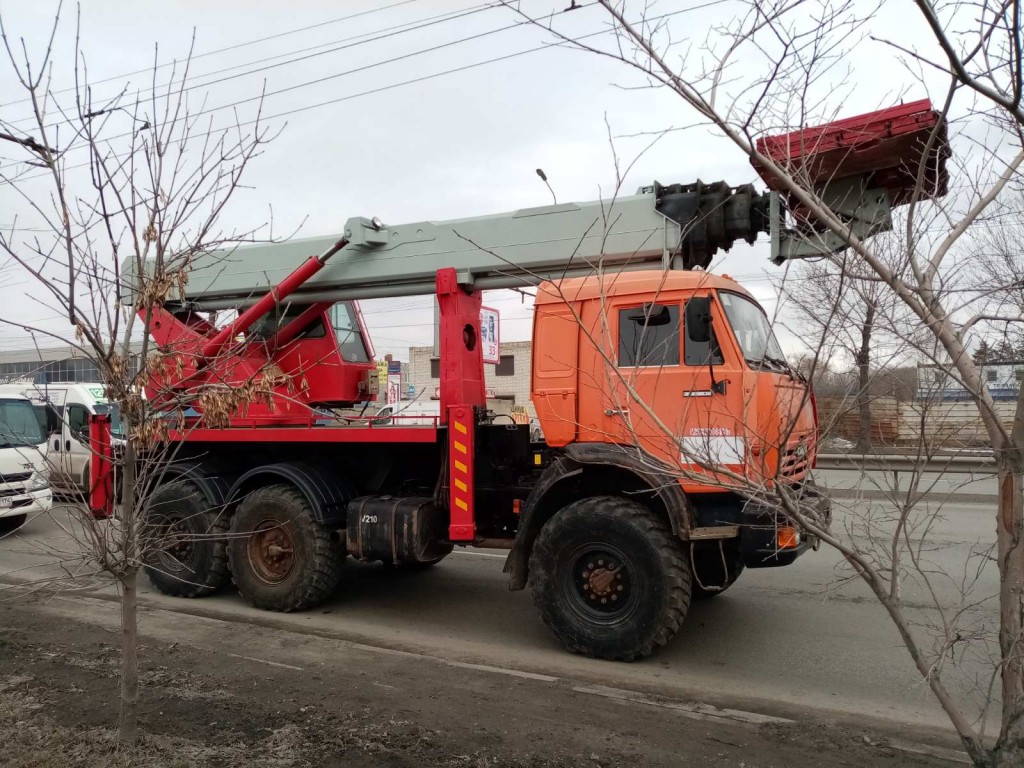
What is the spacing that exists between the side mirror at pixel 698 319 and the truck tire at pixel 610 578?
128 centimetres

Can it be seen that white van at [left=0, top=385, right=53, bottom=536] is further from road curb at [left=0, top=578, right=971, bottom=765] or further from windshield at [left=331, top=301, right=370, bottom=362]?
road curb at [left=0, top=578, right=971, bottom=765]

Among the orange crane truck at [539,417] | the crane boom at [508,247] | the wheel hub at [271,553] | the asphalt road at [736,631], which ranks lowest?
the asphalt road at [736,631]

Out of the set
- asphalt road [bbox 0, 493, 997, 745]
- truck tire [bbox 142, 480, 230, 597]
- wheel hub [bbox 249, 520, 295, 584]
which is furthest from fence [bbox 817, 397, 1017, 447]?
truck tire [bbox 142, 480, 230, 597]

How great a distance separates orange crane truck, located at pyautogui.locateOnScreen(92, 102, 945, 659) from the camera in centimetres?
480

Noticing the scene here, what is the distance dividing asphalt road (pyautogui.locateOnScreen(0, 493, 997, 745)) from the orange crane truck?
309 mm

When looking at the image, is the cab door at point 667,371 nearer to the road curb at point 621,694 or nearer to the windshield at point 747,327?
the windshield at point 747,327

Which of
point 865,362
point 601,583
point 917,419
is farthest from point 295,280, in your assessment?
point 917,419

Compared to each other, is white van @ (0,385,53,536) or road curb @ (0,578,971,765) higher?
white van @ (0,385,53,536)

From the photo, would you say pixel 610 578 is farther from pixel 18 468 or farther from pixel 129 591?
pixel 18 468

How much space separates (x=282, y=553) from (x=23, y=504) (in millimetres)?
6535

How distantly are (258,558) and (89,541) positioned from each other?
3.93 metres

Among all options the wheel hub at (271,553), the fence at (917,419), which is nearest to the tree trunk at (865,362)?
the fence at (917,419)

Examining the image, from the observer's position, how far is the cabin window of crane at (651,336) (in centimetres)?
540

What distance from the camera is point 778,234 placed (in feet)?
16.7
